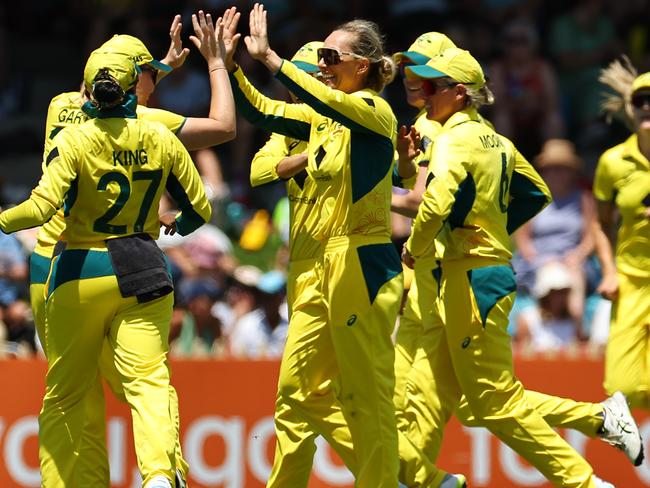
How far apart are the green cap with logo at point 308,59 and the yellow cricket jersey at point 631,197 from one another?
2.01 m

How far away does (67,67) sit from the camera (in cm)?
1752

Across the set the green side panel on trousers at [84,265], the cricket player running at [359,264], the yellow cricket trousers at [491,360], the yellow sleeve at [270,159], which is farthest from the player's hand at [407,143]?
the green side panel on trousers at [84,265]

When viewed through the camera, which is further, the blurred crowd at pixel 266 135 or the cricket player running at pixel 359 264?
the blurred crowd at pixel 266 135

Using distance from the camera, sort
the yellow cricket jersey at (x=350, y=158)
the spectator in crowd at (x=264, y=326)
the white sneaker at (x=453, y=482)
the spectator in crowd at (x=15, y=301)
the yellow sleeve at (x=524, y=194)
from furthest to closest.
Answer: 1. the spectator in crowd at (x=264, y=326)
2. the spectator in crowd at (x=15, y=301)
3. the yellow sleeve at (x=524, y=194)
4. the white sneaker at (x=453, y=482)
5. the yellow cricket jersey at (x=350, y=158)

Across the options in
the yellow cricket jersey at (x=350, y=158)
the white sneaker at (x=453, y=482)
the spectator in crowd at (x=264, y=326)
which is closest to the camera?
the yellow cricket jersey at (x=350, y=158)

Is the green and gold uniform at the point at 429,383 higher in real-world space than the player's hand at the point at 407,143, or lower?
lower

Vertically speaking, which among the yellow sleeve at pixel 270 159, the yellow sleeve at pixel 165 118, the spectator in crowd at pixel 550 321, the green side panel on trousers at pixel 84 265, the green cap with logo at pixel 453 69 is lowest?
the spectator in crowd at pixel 550 321

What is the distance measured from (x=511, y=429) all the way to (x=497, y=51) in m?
7.99

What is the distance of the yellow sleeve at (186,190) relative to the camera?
8.39 meters

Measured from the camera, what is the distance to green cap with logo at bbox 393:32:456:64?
30.8 ft

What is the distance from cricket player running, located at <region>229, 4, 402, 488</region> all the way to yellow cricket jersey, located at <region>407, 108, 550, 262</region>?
0.25 meters

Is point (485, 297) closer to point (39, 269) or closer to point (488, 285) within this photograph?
point (488, 285)

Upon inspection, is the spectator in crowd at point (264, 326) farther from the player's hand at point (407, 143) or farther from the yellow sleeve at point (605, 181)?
the player's hand at point (407, 143)

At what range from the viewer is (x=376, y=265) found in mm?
8617
